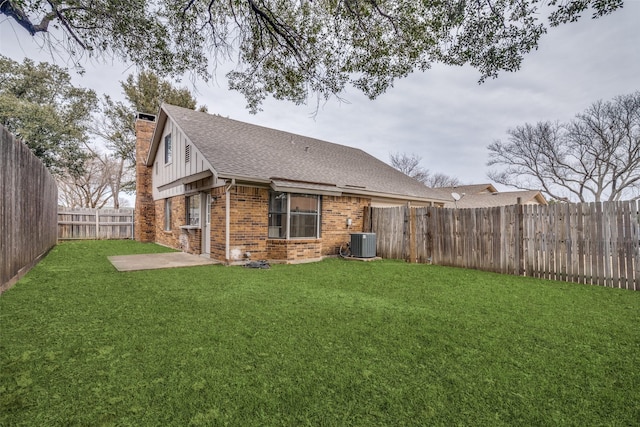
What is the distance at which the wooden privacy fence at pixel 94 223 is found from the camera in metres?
14.4

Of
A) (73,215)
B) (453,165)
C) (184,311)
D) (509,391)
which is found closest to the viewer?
(509,391)

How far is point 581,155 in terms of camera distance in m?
24.9

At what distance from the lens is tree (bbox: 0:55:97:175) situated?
52.1ft

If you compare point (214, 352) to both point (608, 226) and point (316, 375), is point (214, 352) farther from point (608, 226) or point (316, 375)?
point (608, 226)

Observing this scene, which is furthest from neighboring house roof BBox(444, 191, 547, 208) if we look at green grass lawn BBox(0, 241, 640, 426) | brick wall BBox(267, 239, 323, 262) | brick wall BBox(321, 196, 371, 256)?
green grass lawn BBox(0, 241, 640, 426)

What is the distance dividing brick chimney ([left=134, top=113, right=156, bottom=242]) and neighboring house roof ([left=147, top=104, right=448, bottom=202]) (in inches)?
24.5

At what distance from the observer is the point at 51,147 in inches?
675

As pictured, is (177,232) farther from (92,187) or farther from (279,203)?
(92,187)

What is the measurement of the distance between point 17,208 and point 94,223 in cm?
1166

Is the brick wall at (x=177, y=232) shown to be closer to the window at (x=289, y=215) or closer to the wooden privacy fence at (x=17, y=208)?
the window at (x=289, y=215)

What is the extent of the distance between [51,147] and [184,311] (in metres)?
19.9

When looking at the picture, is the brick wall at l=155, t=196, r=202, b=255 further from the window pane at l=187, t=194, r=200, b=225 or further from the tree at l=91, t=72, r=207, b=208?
the tree at l=91, t=72, r=207, b=208

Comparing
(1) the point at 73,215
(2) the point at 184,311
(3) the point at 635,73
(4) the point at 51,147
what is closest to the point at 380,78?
(2) the point at 184,311

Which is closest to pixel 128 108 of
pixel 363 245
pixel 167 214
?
pixel 167 214
